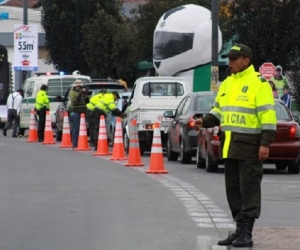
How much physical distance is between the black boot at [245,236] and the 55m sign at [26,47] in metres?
35.4

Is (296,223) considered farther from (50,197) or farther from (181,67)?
(181,67)

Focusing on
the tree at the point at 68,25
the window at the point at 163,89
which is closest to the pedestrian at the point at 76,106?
the window at the point at 163,89

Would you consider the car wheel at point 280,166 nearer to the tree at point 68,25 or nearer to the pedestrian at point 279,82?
the pedestrian at point 279,82

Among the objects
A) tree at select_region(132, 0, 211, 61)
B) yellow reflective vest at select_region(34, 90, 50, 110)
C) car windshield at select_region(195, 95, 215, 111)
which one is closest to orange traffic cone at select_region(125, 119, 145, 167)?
car windshield at select_region(195, 95, 215, 111)

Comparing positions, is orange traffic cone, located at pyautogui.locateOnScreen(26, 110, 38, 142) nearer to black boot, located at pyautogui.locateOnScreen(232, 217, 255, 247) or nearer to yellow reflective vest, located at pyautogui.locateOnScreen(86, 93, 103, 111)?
yellow reflective vest, located at pyautogui.locateOnScreen(86, 93, 103, 111)

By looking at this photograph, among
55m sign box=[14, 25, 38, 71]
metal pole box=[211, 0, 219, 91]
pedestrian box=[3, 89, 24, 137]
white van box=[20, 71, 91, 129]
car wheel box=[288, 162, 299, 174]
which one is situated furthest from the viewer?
55m sign box=[14, 25, 38, 71]

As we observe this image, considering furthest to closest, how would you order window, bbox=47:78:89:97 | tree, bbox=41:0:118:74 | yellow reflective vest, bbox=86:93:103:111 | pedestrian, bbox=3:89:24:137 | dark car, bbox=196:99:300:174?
1. tree, bbox=41:0:118:74
2. pedestrian, bbox=3:89:24:137
3. window, bbox=47:78:89:97
4. yellow reflective vest, bbox=86:93:103:111
5. dark car, bbox=196:99:300:174

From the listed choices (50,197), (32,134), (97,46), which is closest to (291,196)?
(50,197)

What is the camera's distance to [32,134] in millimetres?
35250

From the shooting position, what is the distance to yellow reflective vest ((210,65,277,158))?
10328mm

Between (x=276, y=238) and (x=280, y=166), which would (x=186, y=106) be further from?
(x=276, y=238)

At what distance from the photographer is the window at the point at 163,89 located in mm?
27719

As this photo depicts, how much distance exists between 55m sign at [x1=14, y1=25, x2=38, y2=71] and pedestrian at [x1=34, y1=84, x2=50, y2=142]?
34.3 feet

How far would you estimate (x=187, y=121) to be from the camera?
22984mm
